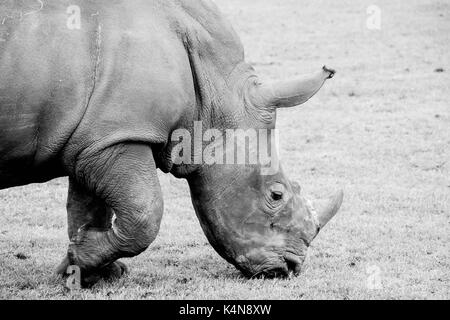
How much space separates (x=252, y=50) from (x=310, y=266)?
557 inches

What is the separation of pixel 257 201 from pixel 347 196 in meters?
3.99

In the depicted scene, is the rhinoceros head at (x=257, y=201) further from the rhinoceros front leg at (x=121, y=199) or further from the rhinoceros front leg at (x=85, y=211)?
the rhinoceros front leg at (x=85, y=211)

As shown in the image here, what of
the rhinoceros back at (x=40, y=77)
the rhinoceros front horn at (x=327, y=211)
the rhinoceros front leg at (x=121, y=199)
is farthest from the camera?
the rhinoceros front horn at (x=327, y=211)

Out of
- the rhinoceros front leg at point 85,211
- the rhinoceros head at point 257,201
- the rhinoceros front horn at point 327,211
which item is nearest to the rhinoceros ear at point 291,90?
the rhinoceros head at point 257,201

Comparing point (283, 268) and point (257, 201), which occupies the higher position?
point (257, 201)

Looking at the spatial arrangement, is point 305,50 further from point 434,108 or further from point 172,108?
point 172,108

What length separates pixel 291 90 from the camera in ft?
20.5

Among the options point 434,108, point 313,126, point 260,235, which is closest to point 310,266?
point 260,235

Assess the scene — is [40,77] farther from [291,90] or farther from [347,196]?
[347,196]

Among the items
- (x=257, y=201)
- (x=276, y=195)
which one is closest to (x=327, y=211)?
(x=276, y=195)

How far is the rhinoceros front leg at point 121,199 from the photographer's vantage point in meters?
5.68

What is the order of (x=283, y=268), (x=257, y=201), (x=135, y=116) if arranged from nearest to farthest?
(x=135, y=116) < (x=257, y=201) < (x=283, y=268)

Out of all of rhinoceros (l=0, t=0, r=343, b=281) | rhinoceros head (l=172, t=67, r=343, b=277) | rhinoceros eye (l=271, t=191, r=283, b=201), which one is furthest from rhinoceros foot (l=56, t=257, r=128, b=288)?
rhinoceros eye (l=271, t=191, r=283, b=201)

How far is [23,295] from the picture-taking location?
19.5 feet
